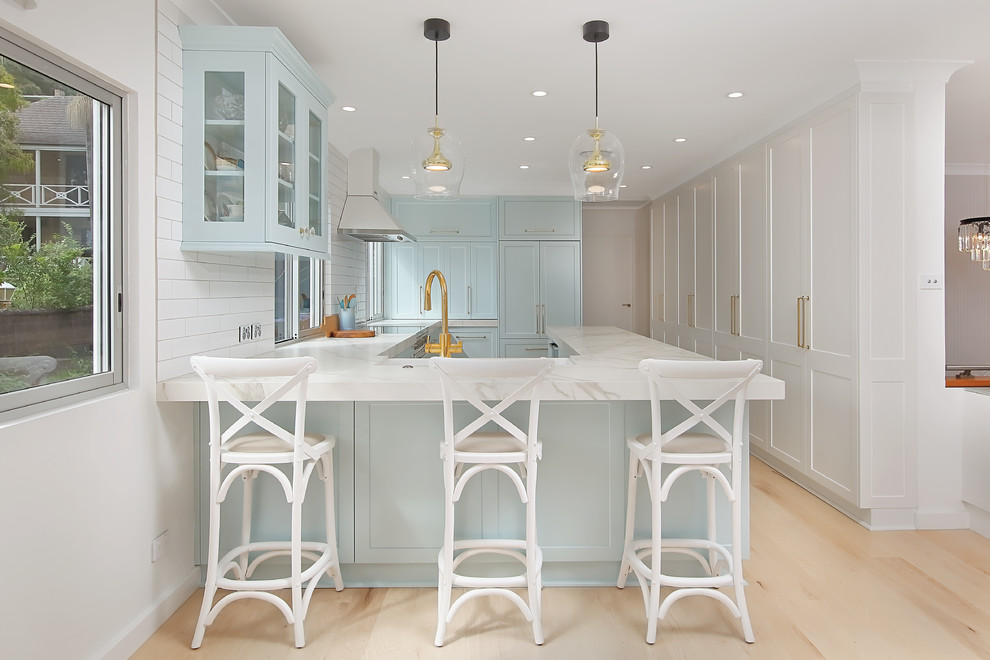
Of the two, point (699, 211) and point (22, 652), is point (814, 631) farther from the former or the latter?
point (699, 211)

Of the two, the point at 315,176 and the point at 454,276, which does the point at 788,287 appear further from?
the point at 454,276

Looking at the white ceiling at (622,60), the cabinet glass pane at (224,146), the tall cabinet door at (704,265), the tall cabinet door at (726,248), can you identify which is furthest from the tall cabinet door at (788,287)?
the cabinet glass pane at (224,146)

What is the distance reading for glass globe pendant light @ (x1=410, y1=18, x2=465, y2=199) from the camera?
281 centimetres

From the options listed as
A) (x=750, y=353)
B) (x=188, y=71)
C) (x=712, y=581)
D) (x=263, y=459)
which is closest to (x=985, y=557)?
(x=712, y=581)

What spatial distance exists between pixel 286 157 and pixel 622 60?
1749mm

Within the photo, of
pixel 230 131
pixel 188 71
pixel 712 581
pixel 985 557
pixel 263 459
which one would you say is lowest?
pixel 985 557

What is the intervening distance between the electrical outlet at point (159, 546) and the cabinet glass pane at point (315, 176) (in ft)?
5.01

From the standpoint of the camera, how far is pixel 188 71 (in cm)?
253

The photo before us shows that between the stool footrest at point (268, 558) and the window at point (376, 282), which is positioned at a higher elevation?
the window at point (376, 282)

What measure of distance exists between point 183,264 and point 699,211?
463cm

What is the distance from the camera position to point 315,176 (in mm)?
3234

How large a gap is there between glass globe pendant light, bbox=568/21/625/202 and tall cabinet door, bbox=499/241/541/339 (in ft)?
13.9

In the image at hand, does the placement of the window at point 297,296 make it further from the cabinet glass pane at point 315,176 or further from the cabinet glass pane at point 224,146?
the cabinet glass pane at point 224,146

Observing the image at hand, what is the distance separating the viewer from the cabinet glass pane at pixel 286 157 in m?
2.70
